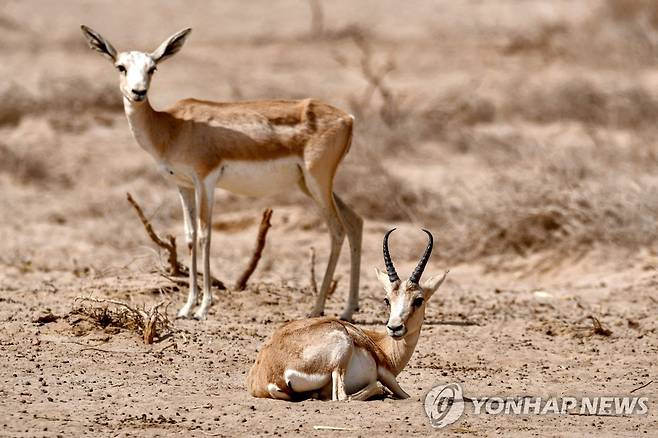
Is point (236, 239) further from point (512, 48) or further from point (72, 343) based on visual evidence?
point (512, 48)

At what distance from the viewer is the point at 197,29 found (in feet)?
100

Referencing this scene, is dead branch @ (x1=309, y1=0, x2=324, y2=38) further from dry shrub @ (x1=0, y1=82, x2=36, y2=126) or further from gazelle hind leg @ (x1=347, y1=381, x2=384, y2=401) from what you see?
gazelle hind leg @ (x1=347, y1=381, x2=384, y2=401)

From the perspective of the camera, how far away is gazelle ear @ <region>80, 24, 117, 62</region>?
10.8 m

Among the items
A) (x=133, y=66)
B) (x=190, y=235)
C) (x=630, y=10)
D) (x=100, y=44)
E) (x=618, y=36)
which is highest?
(x=630, y=10)

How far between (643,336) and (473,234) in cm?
391

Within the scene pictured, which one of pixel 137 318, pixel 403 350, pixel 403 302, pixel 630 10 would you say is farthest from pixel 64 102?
pixel 630 10

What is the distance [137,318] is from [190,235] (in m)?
1.52

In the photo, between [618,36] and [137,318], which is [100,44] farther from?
[618,36]

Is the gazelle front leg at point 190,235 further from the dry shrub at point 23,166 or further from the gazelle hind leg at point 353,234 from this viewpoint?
the dry shrub at point 23,166

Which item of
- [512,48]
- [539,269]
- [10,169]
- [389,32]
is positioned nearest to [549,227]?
[539,269]

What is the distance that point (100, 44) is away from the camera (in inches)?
428

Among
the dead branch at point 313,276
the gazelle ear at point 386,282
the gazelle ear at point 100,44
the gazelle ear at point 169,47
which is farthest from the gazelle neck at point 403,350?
the gazelle ear at point 100,44

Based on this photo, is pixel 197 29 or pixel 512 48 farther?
pixel 197 29

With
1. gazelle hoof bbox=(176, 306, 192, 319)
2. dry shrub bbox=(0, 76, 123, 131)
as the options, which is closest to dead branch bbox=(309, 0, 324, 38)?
dry shrub bbox=(0, 76, 123, 131)
